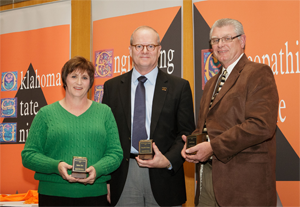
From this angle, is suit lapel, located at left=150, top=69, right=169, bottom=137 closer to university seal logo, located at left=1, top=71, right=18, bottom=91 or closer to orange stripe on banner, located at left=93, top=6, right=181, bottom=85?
orange stripe on banner, located at left=93, top=6, right=181, bottom=85

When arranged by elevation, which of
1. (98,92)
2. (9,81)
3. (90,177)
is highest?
(9,81)

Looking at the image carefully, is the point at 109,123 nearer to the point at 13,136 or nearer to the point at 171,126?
the point at 171,126

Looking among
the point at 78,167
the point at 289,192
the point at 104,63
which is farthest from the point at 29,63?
the point at 289,192

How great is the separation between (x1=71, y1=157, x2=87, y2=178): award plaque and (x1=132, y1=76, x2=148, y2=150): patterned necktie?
1.59 feet

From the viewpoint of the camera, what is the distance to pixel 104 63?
3955 mm

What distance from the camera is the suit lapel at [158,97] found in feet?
6.95

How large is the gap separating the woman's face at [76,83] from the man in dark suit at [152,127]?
13.8 inches

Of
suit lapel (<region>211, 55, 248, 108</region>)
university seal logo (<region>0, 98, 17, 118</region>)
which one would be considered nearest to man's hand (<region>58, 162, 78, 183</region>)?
suit lapel (<region>211, 55, 248, 108</region>)

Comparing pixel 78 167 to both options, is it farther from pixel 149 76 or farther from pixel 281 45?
pixel 281 45

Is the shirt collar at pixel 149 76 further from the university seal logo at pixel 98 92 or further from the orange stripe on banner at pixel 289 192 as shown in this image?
the orange stripe on banner at pixel 289 192

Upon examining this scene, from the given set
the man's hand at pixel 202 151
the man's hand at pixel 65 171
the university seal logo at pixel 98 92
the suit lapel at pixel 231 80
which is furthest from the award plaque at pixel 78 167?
the university seal logo at pixel 98 92

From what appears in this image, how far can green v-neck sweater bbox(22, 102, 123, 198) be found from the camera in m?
1.84

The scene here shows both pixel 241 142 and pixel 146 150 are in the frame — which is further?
pixel 146 150

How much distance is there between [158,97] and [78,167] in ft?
2.77
